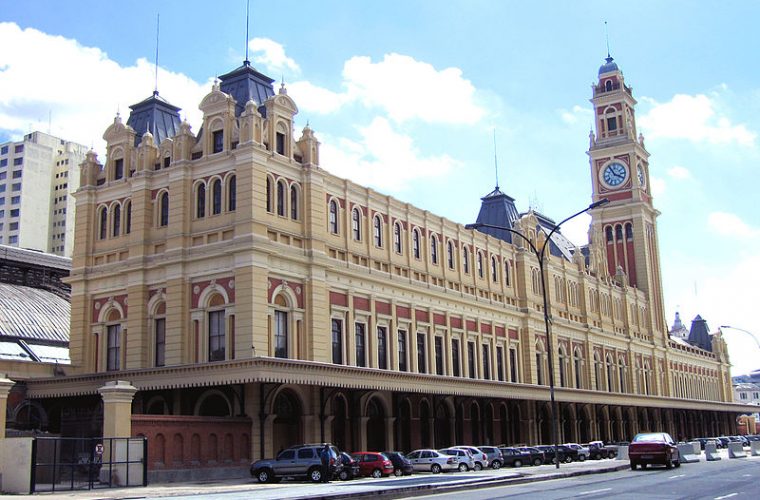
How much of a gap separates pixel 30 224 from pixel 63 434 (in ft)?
371

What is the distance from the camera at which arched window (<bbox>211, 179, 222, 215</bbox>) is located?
4506 cm

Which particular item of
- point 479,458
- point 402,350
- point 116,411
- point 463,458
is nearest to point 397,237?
point 402,350

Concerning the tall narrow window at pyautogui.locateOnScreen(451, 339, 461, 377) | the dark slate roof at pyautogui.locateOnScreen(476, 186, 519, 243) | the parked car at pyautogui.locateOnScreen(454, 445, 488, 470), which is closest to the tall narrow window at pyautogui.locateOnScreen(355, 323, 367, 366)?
the parked car at pyautogui.locateOnScreen(454, 445, 488, 470)

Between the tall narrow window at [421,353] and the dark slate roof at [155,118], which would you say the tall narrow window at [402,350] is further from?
the dark slate roof at [155,118]

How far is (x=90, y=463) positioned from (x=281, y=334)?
13946 mm

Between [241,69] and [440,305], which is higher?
[241,69]

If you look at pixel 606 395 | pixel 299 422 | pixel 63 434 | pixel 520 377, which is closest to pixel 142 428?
pixel 63 434

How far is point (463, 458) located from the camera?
4488 cm

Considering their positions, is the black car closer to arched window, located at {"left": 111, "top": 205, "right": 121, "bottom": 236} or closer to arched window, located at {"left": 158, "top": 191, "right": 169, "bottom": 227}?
arched window, located at {"left": 158, "top": 191, "right": 169, "bottom": 227}

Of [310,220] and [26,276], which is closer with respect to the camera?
[310,220]

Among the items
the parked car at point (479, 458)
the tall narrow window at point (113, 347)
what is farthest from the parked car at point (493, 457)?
the tall narrow window at point (113, 347)

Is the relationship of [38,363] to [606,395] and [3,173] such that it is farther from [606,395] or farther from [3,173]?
[3,173]

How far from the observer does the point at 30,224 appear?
144 meters

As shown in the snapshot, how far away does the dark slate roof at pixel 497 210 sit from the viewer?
73812mm
